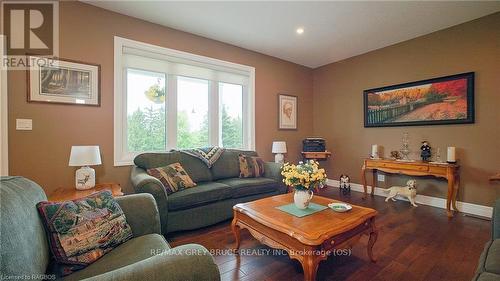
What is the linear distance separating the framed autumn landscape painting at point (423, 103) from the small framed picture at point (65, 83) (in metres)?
4.43

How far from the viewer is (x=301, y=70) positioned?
4.91 meters

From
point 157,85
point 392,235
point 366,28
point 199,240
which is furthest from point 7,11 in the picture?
point 392,235

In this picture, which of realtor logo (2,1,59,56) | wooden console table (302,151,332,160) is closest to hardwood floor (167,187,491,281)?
wooden console table (302,151,332,160)

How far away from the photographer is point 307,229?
1.50m

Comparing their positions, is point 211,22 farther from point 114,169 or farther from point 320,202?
point 320,202

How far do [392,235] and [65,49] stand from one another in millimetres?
4252

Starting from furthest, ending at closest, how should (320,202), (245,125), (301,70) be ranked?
(301,70), (245,125), (320,202)

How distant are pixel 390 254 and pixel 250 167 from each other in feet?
6.41

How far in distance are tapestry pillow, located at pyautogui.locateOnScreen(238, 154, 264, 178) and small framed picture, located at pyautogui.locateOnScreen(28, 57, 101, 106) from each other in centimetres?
206

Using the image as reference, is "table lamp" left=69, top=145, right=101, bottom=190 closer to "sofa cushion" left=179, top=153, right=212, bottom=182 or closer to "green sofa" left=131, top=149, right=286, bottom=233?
"green sofa" left=131, top=149, right=286, bottom=233

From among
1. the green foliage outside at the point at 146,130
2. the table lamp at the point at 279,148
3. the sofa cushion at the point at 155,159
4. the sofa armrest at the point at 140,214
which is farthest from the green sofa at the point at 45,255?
the table lamp at the point at 279,148

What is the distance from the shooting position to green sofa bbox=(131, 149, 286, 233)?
2.26 metres

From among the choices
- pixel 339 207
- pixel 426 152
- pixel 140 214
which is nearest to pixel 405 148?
pixel 426 152

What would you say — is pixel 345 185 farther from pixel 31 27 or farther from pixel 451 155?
pixel 31 27
